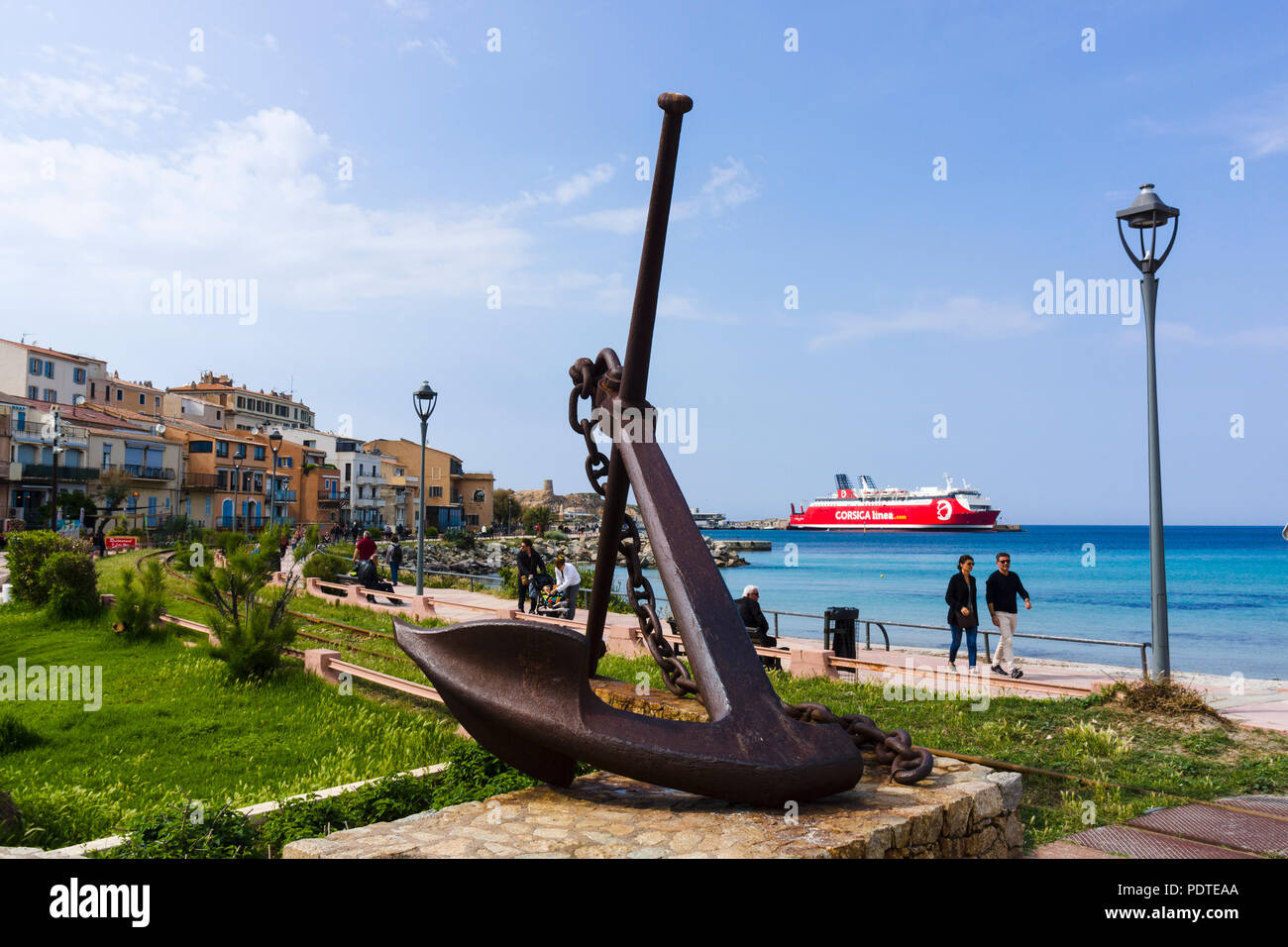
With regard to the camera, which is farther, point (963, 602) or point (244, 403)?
point (244, 403)

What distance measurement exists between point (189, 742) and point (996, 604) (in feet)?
29.8

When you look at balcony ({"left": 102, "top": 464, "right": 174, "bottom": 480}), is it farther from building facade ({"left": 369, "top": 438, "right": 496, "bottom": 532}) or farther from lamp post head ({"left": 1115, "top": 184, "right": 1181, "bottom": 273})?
lamp post head ({"left": 1115, "top": 184, "right": 1181, "bottom": 273})

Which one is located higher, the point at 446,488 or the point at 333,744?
the point at 446,488

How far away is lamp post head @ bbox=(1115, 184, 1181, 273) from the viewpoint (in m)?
8.53

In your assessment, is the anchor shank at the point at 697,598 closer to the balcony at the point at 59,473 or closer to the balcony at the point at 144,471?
the balcony at the point at 59,473

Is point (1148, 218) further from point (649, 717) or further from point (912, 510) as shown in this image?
point (912, 510)

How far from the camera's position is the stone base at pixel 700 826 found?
316 cm

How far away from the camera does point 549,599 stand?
15133 millimetres

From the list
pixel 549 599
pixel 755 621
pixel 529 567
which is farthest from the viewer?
pixel 529 567

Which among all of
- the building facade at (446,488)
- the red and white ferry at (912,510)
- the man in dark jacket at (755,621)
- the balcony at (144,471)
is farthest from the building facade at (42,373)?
the red and white ferry at (912,510)

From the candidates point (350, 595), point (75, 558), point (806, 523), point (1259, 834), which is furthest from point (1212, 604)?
point (806, 523)

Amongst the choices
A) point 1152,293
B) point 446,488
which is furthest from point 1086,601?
point 446,488
